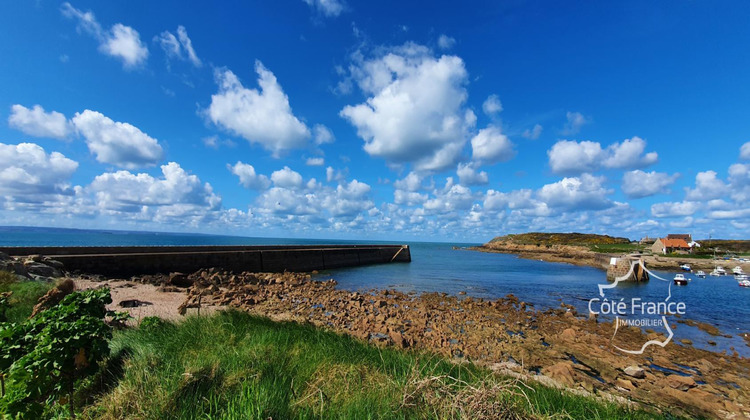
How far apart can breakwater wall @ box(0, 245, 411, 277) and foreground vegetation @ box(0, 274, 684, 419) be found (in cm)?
2290

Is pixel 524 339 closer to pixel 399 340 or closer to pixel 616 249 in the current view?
pixel 399 340

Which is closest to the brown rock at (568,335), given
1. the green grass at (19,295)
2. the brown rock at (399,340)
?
the brown rock at (399,340)

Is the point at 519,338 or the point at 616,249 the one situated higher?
the point at 616,249

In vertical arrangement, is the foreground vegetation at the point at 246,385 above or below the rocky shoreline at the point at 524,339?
above

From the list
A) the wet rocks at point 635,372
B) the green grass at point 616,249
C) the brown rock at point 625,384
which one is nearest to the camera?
the brown rock at point 625,384

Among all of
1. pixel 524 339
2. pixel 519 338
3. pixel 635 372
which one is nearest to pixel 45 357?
pixel 635 372

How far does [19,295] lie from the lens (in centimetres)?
1023

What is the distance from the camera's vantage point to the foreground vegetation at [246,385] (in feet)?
11.3

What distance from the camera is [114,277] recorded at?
23.7 m

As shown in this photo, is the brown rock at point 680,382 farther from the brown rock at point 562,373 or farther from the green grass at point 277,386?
the green grass at point 277,386

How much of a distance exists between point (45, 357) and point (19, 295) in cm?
1044

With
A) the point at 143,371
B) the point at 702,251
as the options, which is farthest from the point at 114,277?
the point at 702,251

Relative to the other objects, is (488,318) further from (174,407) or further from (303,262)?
(303,262)

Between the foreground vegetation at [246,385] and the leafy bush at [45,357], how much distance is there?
2 cm
